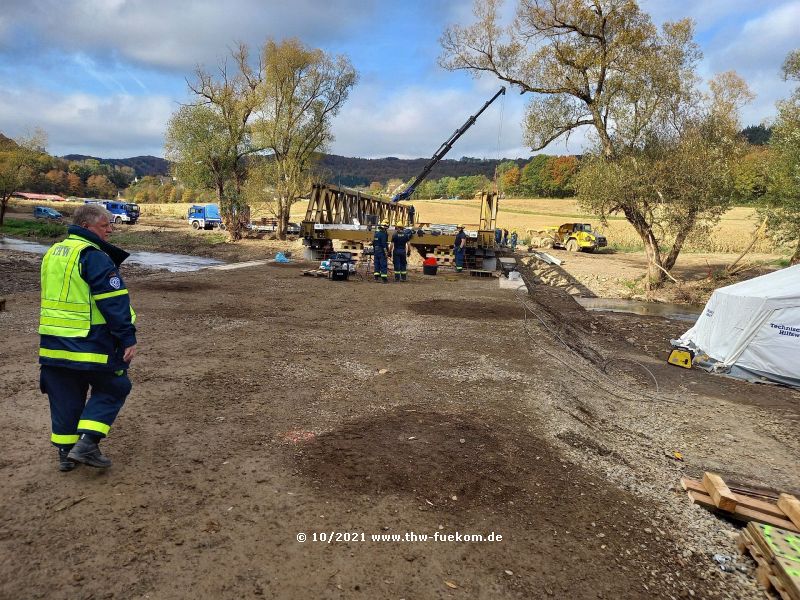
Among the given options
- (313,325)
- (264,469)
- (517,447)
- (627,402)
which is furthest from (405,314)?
Result: (264,469)

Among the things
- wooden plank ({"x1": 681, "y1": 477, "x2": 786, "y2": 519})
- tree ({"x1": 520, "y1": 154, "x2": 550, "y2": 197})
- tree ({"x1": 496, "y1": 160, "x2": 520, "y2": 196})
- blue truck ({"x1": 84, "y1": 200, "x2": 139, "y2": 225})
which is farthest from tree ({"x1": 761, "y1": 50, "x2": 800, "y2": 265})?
tree ({"x1": 496, "y1": 160, "x2": 520, "y2": 196})

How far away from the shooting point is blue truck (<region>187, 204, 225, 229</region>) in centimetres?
4678

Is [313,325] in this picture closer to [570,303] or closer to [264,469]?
[264,469]

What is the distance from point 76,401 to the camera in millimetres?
3395

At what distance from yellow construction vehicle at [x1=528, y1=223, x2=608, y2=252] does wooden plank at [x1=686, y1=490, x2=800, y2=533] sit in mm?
35936

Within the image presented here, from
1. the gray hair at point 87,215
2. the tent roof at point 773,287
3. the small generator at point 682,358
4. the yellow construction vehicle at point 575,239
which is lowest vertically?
the small generator at point 682,358

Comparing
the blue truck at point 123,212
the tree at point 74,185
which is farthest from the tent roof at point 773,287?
the tree at point 74,185

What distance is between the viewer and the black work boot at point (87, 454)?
340cm

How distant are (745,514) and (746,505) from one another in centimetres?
11

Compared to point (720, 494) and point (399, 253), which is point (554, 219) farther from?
point (720, 494)

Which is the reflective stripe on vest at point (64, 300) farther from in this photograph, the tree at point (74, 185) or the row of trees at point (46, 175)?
the tree at point (74, 185)

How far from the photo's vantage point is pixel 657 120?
1994 centimetres

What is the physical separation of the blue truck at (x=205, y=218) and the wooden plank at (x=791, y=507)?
158 feet

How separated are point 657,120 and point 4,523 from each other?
76.4 ft
